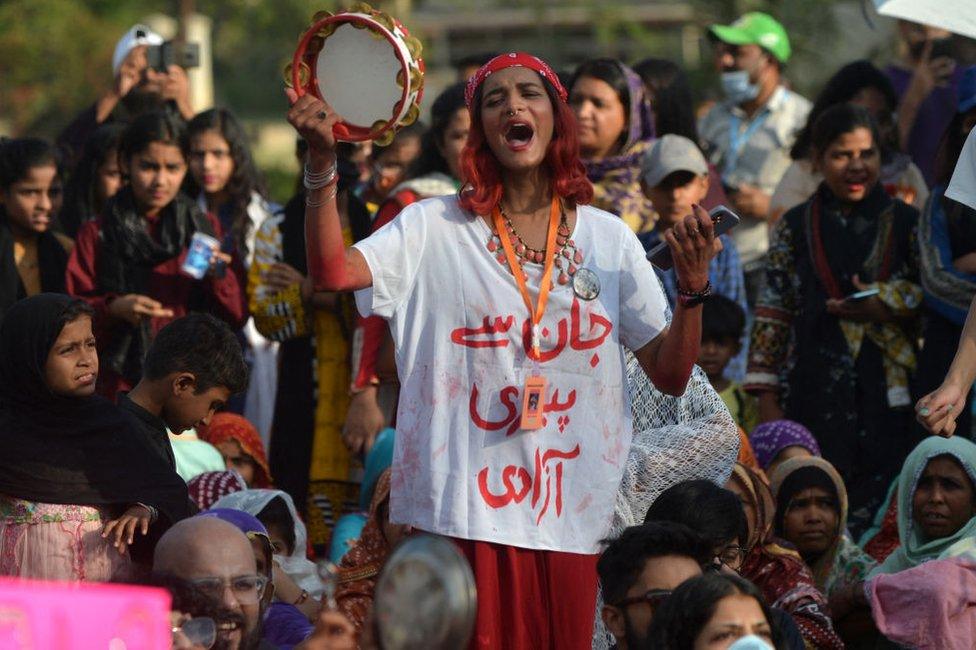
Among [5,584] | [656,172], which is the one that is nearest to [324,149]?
[5,584]

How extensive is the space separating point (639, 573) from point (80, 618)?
1772 millimetres

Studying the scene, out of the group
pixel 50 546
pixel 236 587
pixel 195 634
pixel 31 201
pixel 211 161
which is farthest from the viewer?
pixel 211 161

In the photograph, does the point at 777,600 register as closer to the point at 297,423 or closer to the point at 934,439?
the point at 934,439

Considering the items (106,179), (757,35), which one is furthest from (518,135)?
(757,35)

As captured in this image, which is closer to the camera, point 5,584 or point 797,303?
point 5,584

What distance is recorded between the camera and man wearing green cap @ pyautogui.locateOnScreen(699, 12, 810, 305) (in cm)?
989

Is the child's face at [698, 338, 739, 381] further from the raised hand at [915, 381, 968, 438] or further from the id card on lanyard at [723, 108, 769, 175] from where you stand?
the raised hand at [915, 381, 968, 438]

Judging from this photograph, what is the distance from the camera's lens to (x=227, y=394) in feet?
19.5

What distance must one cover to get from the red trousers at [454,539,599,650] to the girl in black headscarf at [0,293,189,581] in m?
1.03

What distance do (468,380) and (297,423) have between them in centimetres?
341

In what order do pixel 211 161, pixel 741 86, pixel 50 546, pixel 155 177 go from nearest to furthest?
pixel 50 546 → pixel 155 177 → pixel 211 161 → pixel 741 86

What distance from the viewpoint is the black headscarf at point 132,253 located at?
26.2 feet

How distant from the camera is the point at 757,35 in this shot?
1007 centimetres

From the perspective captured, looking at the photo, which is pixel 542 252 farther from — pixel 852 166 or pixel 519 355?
pixel 852 166
